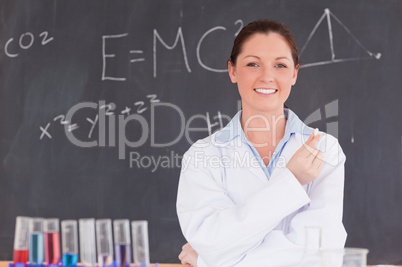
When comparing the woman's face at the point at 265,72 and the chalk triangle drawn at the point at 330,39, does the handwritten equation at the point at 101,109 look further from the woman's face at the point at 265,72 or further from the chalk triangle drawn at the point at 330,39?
the woman's face at the point at 265,72

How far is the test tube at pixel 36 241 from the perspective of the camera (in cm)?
→ 127

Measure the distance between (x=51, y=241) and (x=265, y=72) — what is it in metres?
0.74

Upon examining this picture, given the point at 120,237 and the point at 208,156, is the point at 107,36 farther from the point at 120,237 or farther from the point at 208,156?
the point at 120,237

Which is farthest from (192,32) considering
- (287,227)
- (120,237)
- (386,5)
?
(120,237)

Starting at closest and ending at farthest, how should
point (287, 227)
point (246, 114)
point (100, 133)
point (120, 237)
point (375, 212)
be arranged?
1. point (120, 237)
2. point (287, 227)
3. point (246, 114)
4. point (375, 212)
5. point (100, 133)

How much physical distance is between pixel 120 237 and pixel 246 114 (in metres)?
0.58

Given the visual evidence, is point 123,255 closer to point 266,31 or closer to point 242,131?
point 242,131

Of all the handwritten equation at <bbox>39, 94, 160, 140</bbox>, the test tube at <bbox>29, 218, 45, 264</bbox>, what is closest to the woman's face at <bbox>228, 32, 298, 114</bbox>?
the test tube at <bbox>29, 218, 45, 264</bbox>

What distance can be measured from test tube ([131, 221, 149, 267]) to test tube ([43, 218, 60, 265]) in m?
0.19

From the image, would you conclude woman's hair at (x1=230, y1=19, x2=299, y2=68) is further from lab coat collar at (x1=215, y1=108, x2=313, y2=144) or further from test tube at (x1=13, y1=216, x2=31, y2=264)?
test tube at (x1=13, y1=216, x2=31, y2=264)

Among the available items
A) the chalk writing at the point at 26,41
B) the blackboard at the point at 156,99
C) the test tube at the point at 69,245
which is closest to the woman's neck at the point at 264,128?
the test tube at the point at 69,245

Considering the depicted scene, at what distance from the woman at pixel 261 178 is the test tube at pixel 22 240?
1.34 ft

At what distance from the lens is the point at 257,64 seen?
1.55 meters

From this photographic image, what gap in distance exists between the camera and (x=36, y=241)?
1.27m
